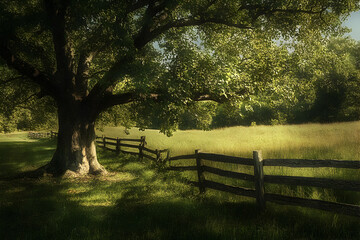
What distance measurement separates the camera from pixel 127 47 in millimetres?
10422

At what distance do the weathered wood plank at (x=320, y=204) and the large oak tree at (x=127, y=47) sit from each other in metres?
5.14

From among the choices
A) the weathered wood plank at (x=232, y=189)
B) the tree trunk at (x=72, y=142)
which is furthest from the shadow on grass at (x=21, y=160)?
the weathered wood plank at (x=232, y=189)

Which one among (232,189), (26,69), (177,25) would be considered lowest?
(232,189)

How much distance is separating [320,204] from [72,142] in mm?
11091

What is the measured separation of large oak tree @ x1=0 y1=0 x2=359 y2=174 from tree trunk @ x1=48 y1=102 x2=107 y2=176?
1.9 inches

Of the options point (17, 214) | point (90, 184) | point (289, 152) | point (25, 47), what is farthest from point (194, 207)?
point (25, 47)

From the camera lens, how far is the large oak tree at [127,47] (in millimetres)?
10430

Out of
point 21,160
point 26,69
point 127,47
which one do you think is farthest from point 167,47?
point 21,160

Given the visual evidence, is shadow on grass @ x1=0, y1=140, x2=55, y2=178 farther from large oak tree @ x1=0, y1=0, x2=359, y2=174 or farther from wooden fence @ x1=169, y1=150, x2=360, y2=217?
wooden fence @ x1=169, y1=150, x2=360, y2=217

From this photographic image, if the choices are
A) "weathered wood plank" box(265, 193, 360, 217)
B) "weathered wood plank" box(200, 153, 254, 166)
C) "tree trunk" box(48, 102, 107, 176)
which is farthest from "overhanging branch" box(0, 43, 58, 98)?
"weathered wood plank" box(265, 193, 360, 217)

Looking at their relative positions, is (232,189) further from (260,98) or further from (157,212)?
(260,98)

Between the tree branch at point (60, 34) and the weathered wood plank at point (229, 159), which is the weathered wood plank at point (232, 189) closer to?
the weathered wood plank at point (229, 159)

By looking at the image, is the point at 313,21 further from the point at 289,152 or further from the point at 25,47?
the point at 25,47

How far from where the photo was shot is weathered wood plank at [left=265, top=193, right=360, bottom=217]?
5.14m
